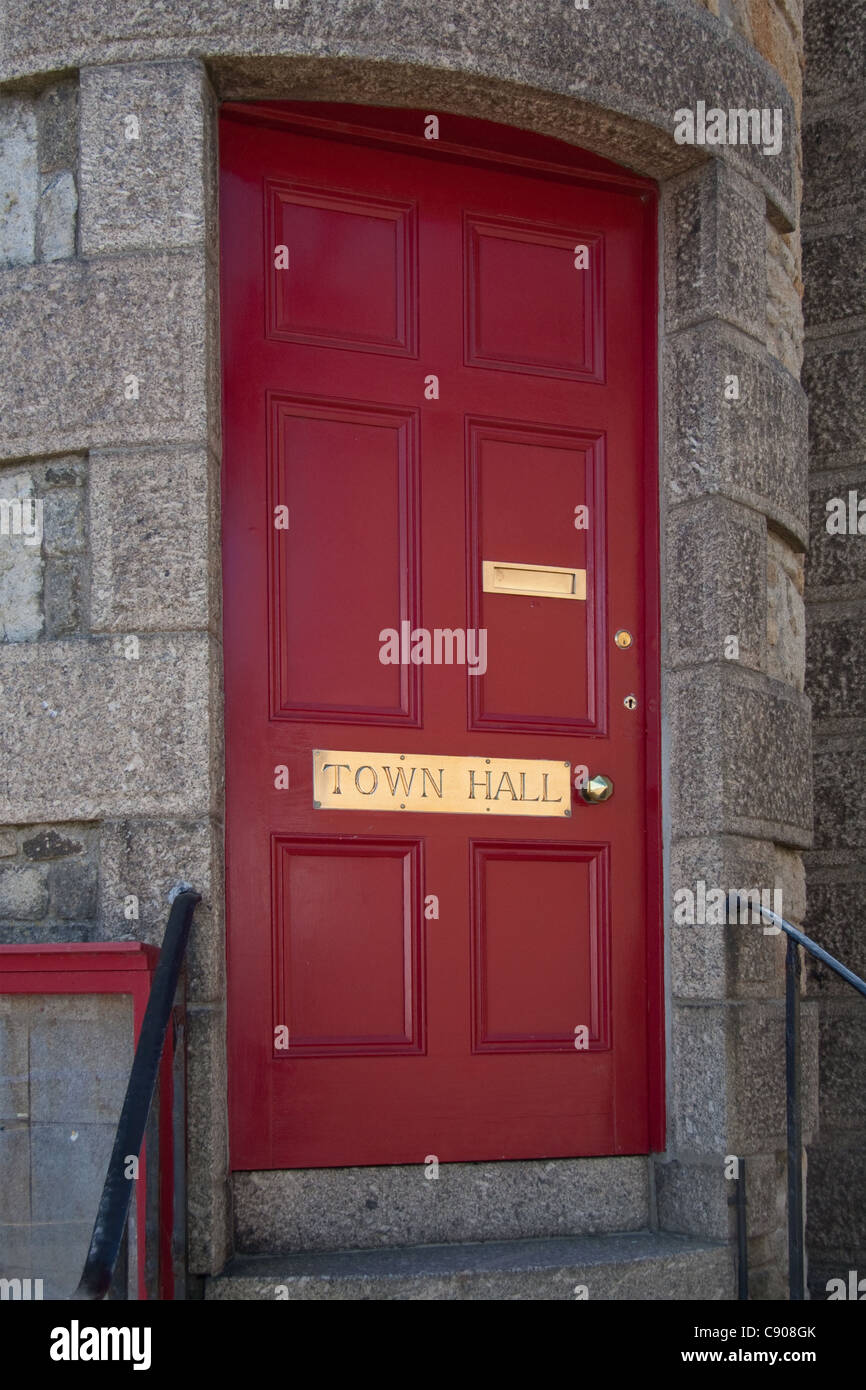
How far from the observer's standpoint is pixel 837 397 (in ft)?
17.9

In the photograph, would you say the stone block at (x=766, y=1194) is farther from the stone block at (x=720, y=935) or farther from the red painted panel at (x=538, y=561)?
the red painted panel at (x=538, y=561)

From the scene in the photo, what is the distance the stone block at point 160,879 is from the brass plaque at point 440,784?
44cm

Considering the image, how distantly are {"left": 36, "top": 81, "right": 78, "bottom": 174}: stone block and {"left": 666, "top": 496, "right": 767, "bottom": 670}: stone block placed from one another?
6.02ft

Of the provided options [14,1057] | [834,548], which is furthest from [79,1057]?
[834,548]

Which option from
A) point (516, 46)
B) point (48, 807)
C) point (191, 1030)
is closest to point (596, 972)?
point (191, 1030)

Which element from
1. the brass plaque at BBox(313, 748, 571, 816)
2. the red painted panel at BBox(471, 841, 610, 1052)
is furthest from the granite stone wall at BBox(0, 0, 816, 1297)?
the brass plaque at BBox(313, 748, 571, 816)

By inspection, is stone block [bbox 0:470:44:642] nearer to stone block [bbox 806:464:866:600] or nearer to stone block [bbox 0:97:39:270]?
stone block [bbox 0:97:39:270]

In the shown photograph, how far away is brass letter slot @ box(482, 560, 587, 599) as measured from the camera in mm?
4219

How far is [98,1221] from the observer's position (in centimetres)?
263

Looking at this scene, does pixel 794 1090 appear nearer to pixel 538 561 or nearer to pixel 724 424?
pixel 538 561

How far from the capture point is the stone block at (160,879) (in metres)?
3.55

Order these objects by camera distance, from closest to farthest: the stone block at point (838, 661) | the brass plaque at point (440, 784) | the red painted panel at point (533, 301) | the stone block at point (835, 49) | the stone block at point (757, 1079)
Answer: the brass plaque at point (440, 784) → the stone block at point (757, 1079) → the red painted panel at point (533, 301) → the stone block at point (838, 661) → the stone block at point (835, 49)

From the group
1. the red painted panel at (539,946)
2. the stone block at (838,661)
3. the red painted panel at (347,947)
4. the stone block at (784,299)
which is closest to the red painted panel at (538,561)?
the red painted panel at (539,946)

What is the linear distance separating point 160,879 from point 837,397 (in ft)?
10.2
